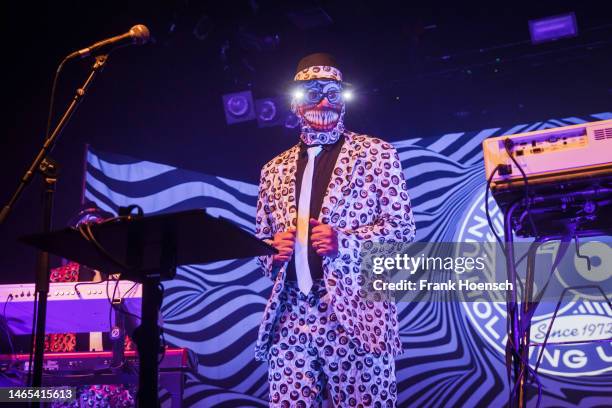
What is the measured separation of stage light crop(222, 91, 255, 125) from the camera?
6.15 meters

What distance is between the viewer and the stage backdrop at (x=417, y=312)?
194 inches

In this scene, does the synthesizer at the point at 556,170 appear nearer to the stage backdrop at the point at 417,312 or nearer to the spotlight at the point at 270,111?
the stage backdrop at the point at 417,312

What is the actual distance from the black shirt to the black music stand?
2.07 ft

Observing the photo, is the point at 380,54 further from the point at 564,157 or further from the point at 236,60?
the point at 564,157

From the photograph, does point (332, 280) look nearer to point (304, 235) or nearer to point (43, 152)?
point (304, 235)

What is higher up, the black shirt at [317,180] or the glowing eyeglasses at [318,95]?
the glowing eyeglasses at [318,95]

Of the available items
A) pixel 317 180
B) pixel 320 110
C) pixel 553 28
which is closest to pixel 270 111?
pixel 553 28

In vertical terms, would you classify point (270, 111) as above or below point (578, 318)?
above

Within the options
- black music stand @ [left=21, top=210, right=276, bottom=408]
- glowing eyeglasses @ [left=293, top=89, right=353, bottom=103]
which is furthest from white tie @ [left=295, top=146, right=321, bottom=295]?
black music stand @ [left=21, top=210, right=276, bottom=408]

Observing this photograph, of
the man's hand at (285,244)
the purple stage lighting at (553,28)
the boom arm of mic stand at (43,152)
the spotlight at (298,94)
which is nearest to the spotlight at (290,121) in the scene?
the purple stage lighting at (553,28)

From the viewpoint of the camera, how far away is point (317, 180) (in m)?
3.04

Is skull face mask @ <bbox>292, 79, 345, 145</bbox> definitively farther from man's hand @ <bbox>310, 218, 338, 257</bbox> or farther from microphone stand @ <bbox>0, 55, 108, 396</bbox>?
microphone stand @ <bbox>0, 55, 108, 396</bbox>

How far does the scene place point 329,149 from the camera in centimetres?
318

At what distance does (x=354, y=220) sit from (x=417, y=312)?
2917mm
